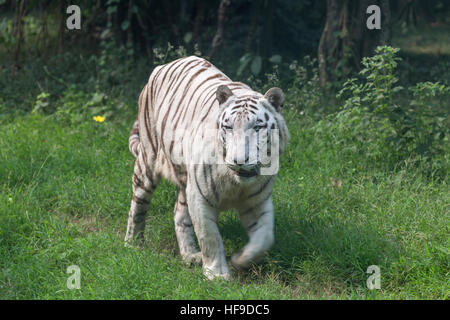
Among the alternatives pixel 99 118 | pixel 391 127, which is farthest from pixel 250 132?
pixel 99 118

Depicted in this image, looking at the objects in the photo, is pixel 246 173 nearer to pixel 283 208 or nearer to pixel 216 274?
pixel 216 274

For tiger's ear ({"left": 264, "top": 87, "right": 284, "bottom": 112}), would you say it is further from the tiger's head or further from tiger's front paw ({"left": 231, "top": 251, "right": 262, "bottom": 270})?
tiger's front paw ({"left": 231, "top": 251, "right": 262, "bottom": 270})

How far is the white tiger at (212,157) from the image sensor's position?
3.33 metres

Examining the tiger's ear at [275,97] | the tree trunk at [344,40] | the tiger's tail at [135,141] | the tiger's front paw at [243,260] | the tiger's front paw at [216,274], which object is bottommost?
the tiger's front paw at [216,274]

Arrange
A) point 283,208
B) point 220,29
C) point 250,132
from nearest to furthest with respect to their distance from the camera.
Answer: point 250,132, point 283,208, point 220,29

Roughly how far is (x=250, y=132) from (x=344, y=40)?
13.0 ft

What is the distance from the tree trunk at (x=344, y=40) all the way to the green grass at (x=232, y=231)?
1346 millimetres

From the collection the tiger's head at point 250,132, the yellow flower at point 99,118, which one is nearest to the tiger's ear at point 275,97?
the tiger's head at point 250,132

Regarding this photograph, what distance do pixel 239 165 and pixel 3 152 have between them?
3018 mm

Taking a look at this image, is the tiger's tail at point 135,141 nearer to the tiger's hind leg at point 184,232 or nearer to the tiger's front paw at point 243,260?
the tiger's hind leg at point 184,232

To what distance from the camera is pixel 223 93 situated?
346 cm
